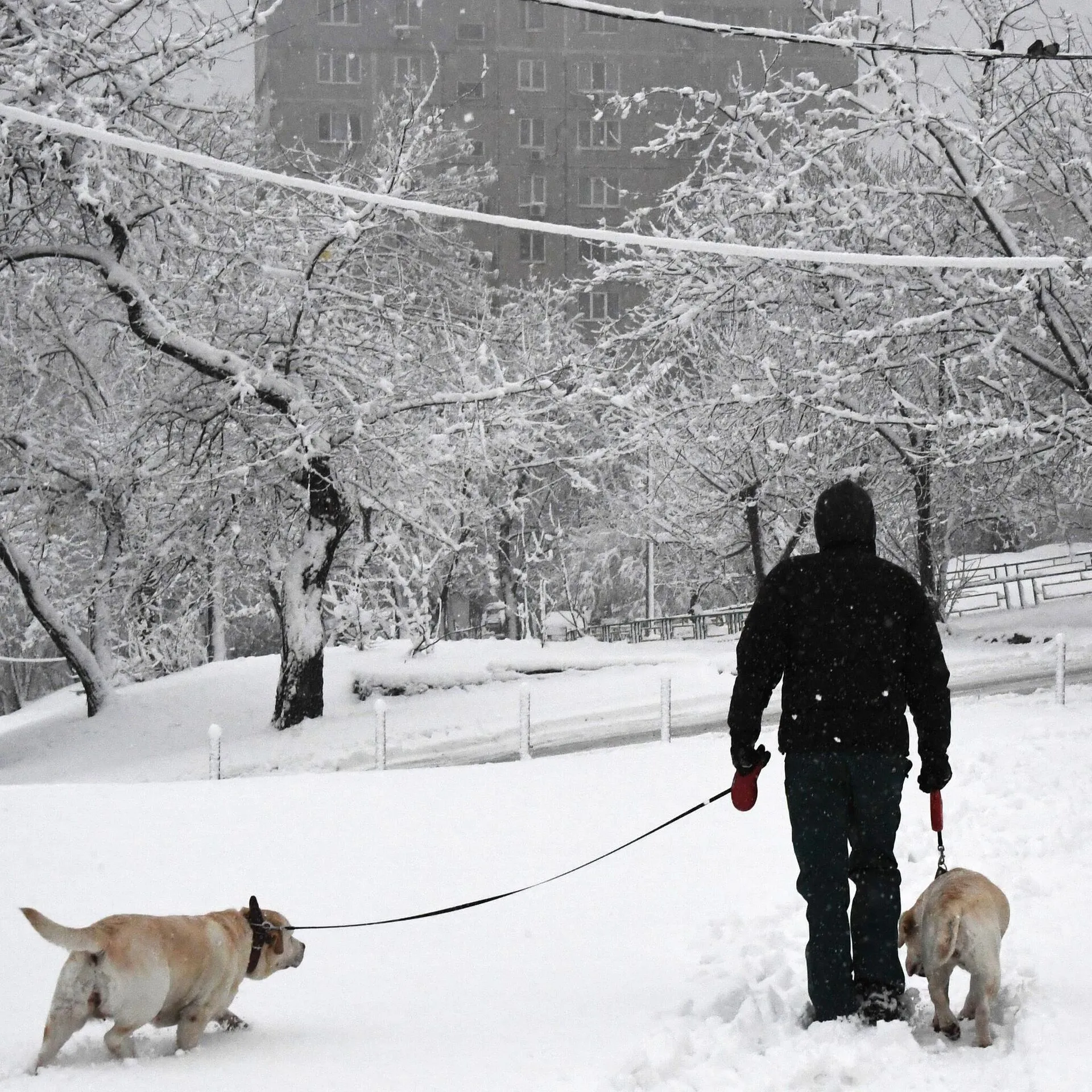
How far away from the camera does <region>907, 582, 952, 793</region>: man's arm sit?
4.64 metres

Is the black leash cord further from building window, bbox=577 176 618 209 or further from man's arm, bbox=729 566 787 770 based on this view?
building window, bbox=577 176 618 209

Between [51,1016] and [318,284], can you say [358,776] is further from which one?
[318,284]

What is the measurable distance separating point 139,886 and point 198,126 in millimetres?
13441

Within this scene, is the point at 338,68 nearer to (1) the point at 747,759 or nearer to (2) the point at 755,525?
(2) the point at 755,525

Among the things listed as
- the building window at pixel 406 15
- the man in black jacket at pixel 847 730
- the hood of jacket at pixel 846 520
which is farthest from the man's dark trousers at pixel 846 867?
the building window at pixel 406 15

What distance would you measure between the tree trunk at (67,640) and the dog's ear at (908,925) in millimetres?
18868

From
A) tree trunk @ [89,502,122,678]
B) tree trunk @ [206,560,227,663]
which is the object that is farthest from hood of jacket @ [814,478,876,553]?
tree trunk @ [89,502,122,678]

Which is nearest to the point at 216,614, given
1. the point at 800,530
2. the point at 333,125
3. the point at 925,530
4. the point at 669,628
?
the point at 669,628

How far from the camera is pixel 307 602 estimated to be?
19078 millimetres

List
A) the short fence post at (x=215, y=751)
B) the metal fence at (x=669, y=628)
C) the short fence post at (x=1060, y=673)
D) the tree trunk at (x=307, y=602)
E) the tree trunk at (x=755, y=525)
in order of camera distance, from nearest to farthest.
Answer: the short fence post at (x=215, y=751) → the short fence post at (x=1060, y=673) → the tree trunk at (x=307, y=602) → the tree trunk at (x=755, y=525) → the metal fence at (x=669, y=628)

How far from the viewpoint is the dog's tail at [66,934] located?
4.04 meters

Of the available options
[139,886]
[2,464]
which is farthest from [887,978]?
[2,464]

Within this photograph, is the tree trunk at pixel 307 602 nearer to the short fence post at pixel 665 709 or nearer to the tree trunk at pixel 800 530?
the short fence post at pixel 665 709

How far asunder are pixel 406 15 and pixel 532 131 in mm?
11065
